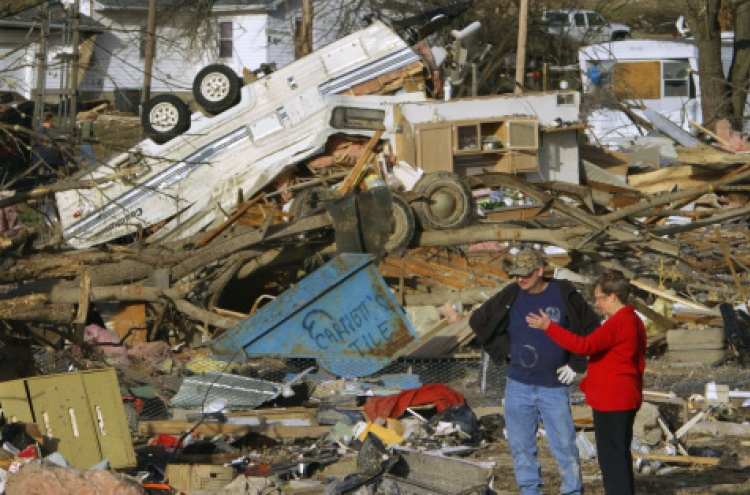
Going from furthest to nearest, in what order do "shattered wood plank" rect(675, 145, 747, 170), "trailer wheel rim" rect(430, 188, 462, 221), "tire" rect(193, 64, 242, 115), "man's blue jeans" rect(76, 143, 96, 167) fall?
1. "tire" rect(193, 64, 242, 115)
2. "shattered wood plank" rect(675, 145, 747, 170)
3. "trailer wheel rim" rect(430, 188, 462, 221)
4. "man's blue jeans" rect(76, 143, 96, 167)

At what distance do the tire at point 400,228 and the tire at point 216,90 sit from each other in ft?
25.6

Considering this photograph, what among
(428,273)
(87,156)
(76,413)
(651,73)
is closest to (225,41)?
(651,73)

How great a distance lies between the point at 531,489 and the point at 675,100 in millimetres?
26659

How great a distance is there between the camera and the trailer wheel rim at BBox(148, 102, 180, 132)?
858 inches

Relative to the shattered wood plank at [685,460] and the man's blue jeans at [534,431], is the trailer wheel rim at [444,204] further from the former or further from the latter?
the man's blue jeans at [534,431]

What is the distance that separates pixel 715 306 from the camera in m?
15.1

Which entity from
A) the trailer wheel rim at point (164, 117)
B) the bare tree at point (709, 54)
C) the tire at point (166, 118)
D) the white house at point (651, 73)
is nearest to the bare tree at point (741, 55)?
the bare tree at point (709, 54)

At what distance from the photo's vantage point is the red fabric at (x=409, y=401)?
35.0 feet

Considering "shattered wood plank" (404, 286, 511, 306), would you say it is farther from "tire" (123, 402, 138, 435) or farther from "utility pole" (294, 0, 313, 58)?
"utility pole" (294, 0, 313, 58)

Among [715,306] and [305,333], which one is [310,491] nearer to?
[305,333]

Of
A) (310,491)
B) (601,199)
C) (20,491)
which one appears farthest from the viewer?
(601,199)

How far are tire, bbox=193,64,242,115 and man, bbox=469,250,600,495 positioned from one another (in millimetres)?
15069

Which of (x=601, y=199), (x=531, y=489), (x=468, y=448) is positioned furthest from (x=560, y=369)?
(x=601, y=199)

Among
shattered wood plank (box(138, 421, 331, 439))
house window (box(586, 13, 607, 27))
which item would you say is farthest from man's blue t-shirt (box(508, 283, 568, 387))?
house window (box(586, 13, 607, 27))
